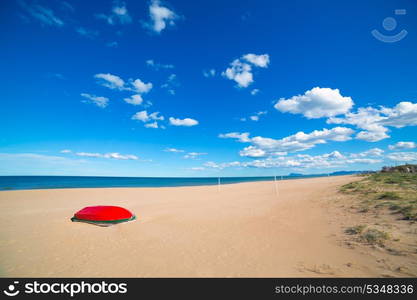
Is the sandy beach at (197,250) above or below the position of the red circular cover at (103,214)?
below

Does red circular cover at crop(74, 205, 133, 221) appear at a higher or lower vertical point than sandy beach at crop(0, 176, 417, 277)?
higher

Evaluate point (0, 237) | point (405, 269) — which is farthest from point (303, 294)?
point (0, 237)

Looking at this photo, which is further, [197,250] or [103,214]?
[103,214]

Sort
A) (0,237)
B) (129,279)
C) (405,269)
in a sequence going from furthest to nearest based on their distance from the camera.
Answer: (0,237) < (129,279) < (405,269)

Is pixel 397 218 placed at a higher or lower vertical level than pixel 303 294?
higher

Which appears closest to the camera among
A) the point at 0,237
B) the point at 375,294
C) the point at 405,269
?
the point at 375,294

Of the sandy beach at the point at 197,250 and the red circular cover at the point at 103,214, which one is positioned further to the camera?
the red circular cover at the point at 103,214

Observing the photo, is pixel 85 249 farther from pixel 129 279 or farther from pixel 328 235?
pixel 328 235

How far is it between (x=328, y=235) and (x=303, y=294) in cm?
459

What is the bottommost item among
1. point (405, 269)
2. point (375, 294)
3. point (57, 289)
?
point (57, 289)

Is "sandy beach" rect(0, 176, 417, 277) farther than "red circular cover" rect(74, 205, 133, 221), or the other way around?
"red circular cover" rect(74, 205, 133, 221)

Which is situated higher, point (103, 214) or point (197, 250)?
point (103, 214)

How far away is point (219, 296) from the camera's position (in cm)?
451

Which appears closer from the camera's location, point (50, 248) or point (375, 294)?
point (375, 294)
